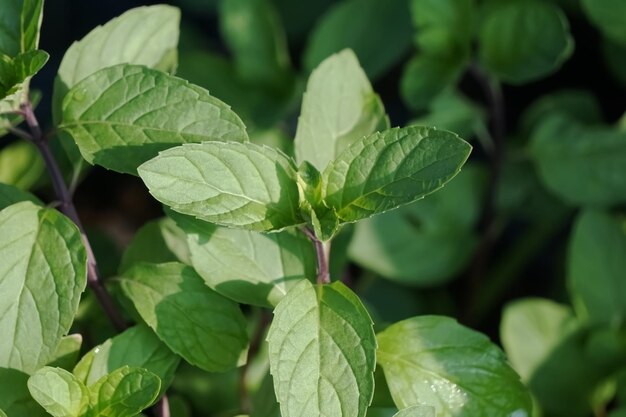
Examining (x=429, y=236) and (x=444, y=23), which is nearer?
(x=444, y=23)

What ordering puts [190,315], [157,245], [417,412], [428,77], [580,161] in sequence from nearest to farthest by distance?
[417,412] < [190,315] < [157,245] < [428,77] < [580,161]

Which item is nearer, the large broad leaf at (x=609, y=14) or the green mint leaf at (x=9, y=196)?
the green mint leaf at (x=9, y=196)

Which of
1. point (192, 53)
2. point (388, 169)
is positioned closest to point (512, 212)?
point (192, 53)

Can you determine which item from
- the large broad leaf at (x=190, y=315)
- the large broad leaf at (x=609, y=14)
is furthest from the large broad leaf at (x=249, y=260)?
the large broad leaf at (x=609, y=14)

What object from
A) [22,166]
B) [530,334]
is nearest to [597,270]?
[530,334]

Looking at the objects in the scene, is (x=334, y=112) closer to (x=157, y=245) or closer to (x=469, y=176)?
(x=157, y=245)

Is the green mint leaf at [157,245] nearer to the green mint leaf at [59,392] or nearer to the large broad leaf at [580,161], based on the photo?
the green mint leaf at [59,392]

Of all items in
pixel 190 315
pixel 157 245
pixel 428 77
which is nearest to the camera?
pixel 190 315
